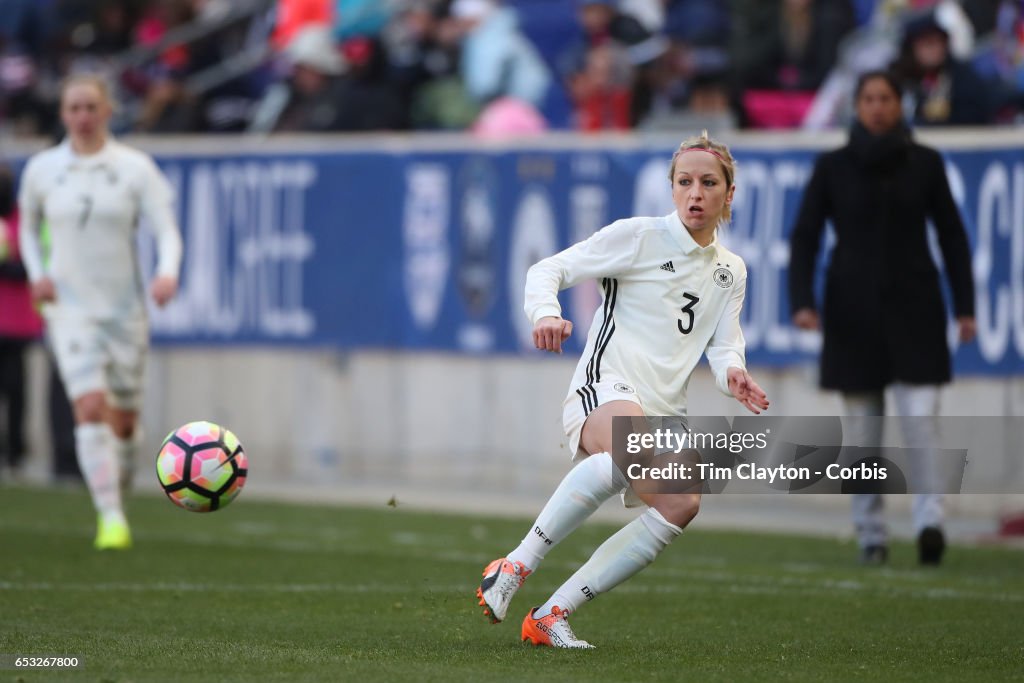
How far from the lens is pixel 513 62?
17.9 m

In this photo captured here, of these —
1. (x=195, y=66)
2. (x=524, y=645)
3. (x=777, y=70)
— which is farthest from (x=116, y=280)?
(x=195, y=66)

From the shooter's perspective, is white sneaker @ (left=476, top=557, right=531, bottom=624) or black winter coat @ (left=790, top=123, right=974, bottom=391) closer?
white sneaker @ (left=476, top=557, right=531, bottom=624)

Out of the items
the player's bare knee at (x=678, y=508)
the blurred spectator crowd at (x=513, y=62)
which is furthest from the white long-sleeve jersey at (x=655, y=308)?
the blurred spectator crowd at (x=513, y=62)

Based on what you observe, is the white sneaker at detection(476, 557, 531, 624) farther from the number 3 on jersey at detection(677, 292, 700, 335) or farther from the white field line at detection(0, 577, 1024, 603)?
the white field line at detection(0, 577, 1024, 603)

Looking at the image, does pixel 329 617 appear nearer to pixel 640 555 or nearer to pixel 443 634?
pixel 443 634

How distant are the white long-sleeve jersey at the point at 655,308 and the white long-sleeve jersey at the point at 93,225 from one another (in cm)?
450

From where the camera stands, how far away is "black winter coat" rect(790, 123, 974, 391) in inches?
443

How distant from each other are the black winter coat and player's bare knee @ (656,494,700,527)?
3977 millimetres

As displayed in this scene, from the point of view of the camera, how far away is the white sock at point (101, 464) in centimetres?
1141

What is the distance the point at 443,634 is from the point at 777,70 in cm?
900

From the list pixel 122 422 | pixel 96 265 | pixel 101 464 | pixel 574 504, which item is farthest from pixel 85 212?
pixel 574 504

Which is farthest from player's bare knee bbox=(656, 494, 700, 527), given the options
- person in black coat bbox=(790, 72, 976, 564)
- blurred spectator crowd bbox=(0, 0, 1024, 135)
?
blurred spectator crowd bbox=(0, 0, 1024, 135)

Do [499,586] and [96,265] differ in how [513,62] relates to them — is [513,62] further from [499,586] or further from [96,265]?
[499,586]

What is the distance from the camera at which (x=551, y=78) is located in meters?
18.1
